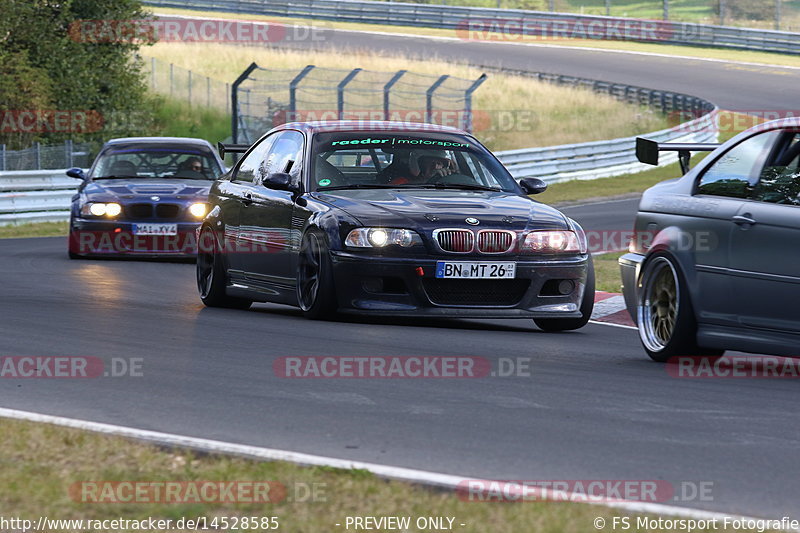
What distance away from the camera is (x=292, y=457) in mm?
5461

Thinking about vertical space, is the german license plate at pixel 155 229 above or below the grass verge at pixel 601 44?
above

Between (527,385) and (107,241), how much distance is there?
1064 cm

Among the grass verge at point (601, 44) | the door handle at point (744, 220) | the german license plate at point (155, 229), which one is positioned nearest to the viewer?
the door handle at point (744, 220)

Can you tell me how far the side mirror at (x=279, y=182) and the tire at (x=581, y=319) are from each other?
6.54 feet

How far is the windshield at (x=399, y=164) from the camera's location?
432 inches

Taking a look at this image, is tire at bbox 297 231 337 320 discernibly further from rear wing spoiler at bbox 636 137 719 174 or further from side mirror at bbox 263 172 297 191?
rear wing spoiler at bbox 636 137 719 174

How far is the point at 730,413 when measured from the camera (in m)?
6.66

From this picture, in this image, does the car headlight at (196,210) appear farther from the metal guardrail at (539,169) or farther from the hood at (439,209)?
the metal guardrail at (539,169)

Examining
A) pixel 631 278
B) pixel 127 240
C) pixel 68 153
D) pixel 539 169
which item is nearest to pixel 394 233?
pixel 631 278

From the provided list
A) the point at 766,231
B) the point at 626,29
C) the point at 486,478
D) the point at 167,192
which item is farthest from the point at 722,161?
the point at 626,29

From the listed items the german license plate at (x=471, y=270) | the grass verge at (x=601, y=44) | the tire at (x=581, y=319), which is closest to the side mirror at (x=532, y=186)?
the tire at (x=581, y=319)

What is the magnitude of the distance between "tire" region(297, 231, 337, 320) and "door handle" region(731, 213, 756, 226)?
2.96 metres

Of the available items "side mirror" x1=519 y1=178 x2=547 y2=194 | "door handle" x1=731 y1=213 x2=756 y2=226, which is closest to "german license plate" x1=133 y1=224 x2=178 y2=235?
"side mirror" x1=519 y1=178 x2=547 y2=194

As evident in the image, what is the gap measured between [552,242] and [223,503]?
18.2 ft
